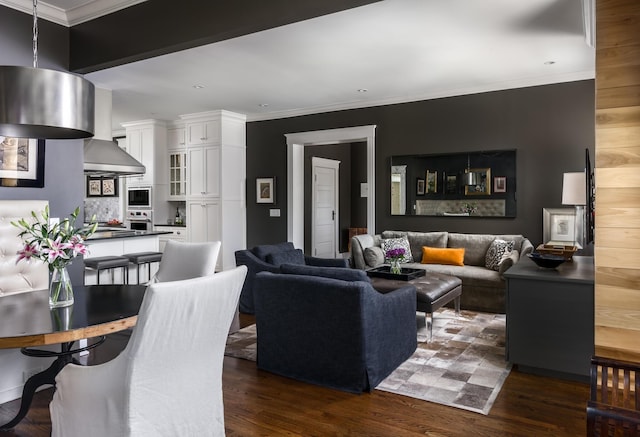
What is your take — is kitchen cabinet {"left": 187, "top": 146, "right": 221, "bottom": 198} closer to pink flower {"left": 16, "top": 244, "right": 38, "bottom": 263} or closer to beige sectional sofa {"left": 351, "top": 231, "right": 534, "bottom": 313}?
beige sectional sofa {"left": 351, "top": 231, "right": 534, "bottom": 313}

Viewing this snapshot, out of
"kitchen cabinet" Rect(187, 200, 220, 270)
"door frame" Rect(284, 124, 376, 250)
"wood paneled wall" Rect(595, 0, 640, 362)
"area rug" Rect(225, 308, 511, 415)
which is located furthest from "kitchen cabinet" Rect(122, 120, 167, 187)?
"wood paneled wall" Rect(595, 0, 640, 362)

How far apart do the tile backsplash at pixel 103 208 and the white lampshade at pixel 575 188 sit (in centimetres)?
734

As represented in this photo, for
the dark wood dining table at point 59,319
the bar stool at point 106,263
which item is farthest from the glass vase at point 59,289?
the bar stool at point 106,263

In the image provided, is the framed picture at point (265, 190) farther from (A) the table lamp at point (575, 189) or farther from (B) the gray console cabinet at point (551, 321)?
(B) the gray console cabinet at point (551, 321)

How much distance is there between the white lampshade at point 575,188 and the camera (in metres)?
4.63

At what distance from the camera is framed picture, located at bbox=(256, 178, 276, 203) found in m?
7.52

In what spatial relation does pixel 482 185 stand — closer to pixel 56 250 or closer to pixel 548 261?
pixel 548 261

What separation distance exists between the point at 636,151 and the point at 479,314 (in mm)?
3156

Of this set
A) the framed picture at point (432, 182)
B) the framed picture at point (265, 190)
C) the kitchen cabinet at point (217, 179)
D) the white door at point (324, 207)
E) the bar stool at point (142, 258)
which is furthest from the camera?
the white door at point (324, 207)

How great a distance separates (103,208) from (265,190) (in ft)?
11.2

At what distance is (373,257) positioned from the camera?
5.69 meters

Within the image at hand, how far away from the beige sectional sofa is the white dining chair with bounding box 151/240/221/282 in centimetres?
281

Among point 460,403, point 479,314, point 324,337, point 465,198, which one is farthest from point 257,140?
point 460,403

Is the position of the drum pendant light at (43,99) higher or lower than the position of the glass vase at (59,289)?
higher
